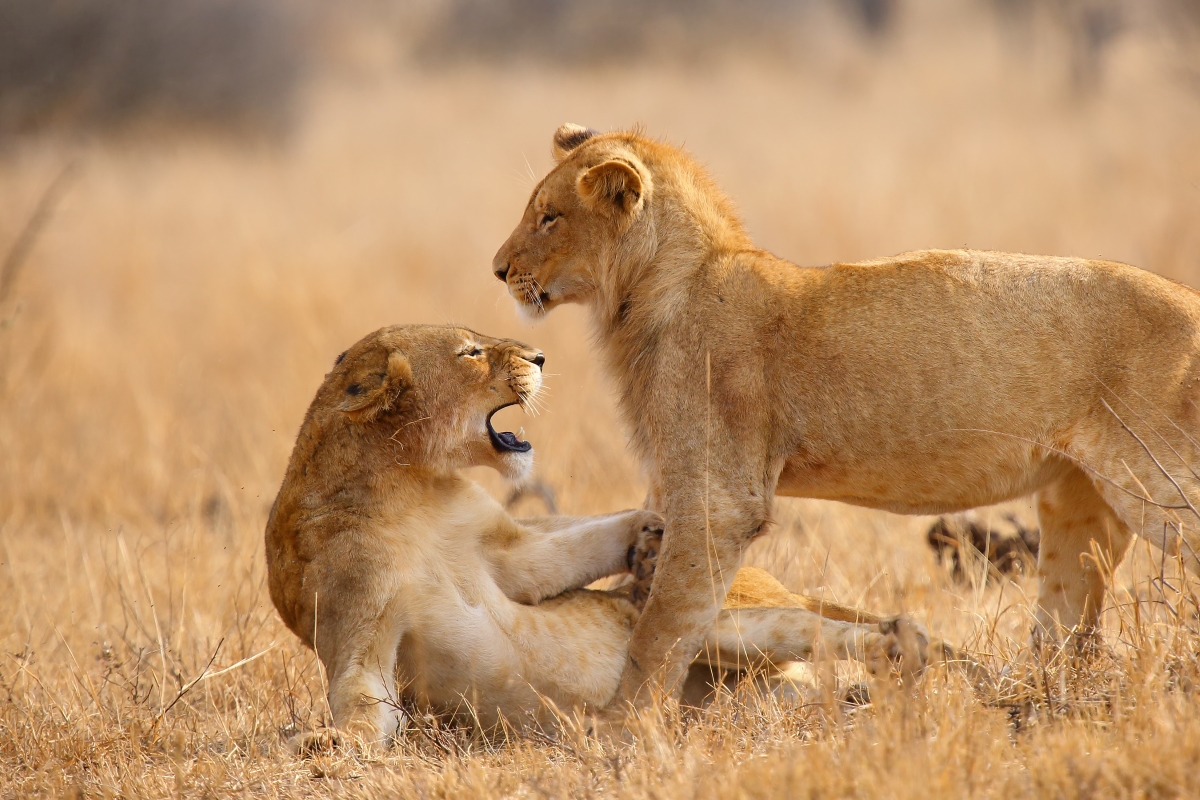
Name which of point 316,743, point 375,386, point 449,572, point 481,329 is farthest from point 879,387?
point 481,329

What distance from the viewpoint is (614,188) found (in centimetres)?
396

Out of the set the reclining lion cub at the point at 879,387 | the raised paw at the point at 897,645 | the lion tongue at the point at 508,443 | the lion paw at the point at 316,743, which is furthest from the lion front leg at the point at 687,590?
the lion paw at the point at 316,743

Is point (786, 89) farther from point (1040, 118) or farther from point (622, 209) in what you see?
point (622, 209)

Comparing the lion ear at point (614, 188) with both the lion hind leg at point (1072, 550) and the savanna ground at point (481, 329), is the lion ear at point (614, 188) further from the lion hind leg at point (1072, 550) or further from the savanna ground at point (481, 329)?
the lion hind leg at point (1072, 550)

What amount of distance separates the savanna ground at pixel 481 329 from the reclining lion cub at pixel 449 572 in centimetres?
19

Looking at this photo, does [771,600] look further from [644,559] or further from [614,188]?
[614,188]

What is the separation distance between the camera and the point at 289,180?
17.1 m

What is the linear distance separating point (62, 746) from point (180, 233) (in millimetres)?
11486

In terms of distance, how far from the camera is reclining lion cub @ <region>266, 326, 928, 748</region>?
11.2 feet

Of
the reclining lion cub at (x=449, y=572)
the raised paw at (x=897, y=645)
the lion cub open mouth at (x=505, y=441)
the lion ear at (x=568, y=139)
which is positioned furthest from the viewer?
the lion ear at (x=568, y=139)

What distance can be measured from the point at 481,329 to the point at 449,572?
24.0 feet

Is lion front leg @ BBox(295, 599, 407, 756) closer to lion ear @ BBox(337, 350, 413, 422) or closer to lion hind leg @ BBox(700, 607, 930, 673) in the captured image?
lion ear @ BBox(337, 350, 413, 422)

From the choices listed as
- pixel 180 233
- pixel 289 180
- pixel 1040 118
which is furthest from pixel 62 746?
pixel 1040 118

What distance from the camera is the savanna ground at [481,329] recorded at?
3.04 metres
